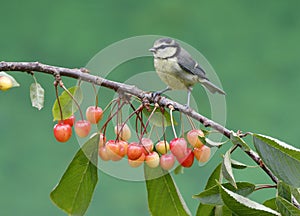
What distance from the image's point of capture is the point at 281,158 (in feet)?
2.25

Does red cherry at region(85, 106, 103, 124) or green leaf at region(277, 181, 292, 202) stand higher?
red cherry at region(85, 106, 103, 124)

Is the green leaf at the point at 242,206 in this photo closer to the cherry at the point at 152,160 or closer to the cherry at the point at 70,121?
the cherry at the point at 152,160

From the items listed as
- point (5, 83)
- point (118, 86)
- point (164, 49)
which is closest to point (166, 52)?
point (164, 49)

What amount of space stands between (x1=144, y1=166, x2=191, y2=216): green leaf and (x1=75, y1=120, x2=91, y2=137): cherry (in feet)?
0.30

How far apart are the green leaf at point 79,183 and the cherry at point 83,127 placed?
0.01 meters

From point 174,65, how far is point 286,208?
240 millimetres

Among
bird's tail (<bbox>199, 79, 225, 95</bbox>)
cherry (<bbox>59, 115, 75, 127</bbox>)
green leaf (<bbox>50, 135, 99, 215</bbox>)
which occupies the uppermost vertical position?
bird's tail (<bbox>199, 79, 225, 95</bbox>)

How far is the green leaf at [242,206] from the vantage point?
670 mm

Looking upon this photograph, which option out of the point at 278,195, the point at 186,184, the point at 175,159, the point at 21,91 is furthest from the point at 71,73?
the point at 21,91

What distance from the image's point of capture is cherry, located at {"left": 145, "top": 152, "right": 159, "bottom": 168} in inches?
30.2

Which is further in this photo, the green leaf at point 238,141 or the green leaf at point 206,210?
the green leaf at point 206,210

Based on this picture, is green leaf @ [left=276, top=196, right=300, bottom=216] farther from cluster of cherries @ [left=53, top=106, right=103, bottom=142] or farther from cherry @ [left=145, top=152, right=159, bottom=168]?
cluster of cherries @ [left=53, top=106, right=103, bottom=142]

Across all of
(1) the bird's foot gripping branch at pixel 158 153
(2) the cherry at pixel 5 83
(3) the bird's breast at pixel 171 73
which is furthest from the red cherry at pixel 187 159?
(2) the cherry at pixel 5 83

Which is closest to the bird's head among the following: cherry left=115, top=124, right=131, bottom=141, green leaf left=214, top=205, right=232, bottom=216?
cherry left=115, top=124, right=131, bottom=141
